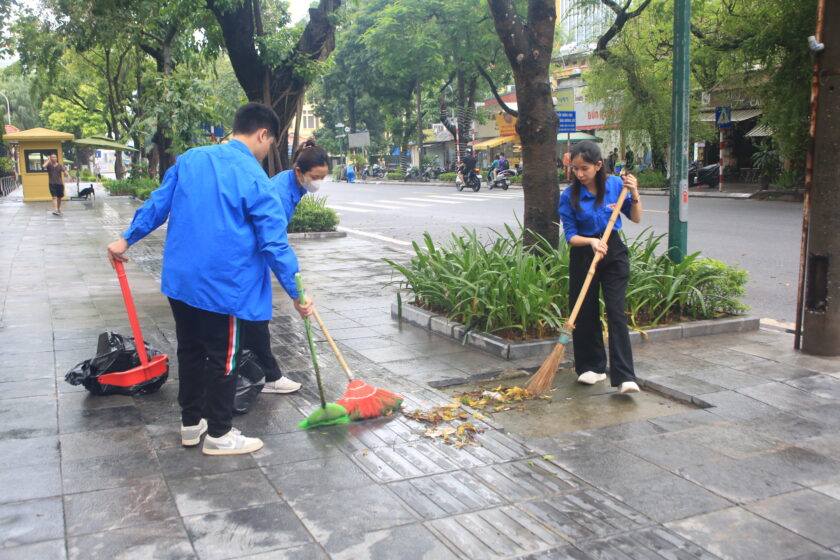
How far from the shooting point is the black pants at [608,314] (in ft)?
16.1

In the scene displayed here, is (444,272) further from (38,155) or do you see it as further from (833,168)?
(38,155)

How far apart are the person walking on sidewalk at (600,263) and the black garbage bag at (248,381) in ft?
6.89

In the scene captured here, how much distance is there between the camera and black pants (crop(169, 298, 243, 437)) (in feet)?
12.7

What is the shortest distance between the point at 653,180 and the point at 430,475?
86.9 ft

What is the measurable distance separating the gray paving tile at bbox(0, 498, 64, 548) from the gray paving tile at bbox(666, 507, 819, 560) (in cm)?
248

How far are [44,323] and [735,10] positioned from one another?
68.0 feet

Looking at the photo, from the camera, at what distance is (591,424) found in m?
4.41

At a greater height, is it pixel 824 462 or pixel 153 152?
pixel 153 152

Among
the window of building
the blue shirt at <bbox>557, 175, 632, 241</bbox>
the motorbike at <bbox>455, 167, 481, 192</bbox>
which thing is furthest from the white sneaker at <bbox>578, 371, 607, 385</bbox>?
the window of building

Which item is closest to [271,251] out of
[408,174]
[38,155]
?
[38,155]

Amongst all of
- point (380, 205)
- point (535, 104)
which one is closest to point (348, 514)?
point (535, 104)

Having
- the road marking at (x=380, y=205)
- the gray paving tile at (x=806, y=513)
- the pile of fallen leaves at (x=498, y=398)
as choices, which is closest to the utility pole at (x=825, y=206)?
the pile of fallen leaves at (x=498, y=398)

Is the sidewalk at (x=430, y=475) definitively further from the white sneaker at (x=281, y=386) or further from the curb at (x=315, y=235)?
the curb at (x=315, y=235)

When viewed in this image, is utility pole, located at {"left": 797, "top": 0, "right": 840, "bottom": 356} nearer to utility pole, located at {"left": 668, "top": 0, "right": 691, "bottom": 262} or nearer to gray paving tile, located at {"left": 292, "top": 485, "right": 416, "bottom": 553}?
utility pole, located at {"left": 668, "top": 0, "right": 691, "bottom": 262}
